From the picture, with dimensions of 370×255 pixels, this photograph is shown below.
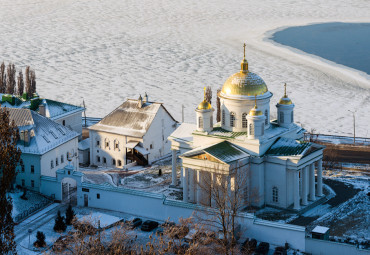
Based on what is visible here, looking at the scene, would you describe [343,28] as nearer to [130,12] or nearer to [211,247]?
[130,12]

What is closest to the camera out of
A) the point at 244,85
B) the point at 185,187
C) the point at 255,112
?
the point at 255,112

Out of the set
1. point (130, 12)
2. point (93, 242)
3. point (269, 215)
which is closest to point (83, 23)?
point (130, 12)

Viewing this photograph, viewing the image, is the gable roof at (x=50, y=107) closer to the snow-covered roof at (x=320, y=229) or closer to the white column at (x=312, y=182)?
the white column at (x=312, y=182)

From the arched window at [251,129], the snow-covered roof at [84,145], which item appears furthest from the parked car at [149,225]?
the snow-covered roof at [84,145]

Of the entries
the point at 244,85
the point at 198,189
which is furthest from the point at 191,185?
the point at 244,85

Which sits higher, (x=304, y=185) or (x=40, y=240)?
(x=304, y=185)

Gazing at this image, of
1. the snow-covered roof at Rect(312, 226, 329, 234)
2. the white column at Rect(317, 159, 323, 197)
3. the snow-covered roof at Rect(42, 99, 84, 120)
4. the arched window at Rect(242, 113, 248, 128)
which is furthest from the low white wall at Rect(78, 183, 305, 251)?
the snow-covered roof at Rect(42, 99, 84, 120)

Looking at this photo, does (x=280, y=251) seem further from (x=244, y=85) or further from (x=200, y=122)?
(x=244, y=85)
